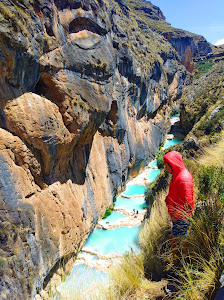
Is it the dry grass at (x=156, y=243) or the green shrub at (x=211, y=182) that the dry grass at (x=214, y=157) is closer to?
the green shrub at (x=211, y=182)

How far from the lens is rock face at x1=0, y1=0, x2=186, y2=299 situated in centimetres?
842

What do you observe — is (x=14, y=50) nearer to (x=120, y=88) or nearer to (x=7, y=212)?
(x=7, y=212)

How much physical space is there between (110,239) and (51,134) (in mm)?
8971

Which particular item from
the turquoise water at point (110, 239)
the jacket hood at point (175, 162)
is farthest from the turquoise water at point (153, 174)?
the jacket hood at point (175, 162)

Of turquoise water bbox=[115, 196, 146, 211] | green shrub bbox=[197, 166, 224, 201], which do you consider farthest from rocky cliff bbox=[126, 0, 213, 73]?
green shrub bbox=[197, 166, 224, 201]

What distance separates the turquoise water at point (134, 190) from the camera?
22353 mm

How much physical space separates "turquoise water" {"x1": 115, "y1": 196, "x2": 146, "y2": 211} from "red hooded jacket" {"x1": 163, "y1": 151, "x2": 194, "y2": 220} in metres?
16.0

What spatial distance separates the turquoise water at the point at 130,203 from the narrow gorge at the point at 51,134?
1.23 meters

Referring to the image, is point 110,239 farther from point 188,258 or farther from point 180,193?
point 180,193

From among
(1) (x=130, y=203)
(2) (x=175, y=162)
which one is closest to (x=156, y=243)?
(2) (x=175, y=162)

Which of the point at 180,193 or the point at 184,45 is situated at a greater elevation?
the point at 184,45

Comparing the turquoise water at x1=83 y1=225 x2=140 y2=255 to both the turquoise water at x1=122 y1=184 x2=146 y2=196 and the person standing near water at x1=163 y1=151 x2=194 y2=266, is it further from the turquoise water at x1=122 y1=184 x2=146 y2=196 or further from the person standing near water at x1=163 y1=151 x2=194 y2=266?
the person standing near water at x1=163 y1=151 x2=194 y2=266

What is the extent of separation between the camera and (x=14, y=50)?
865 cm

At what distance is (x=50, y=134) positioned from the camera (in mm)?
10375
